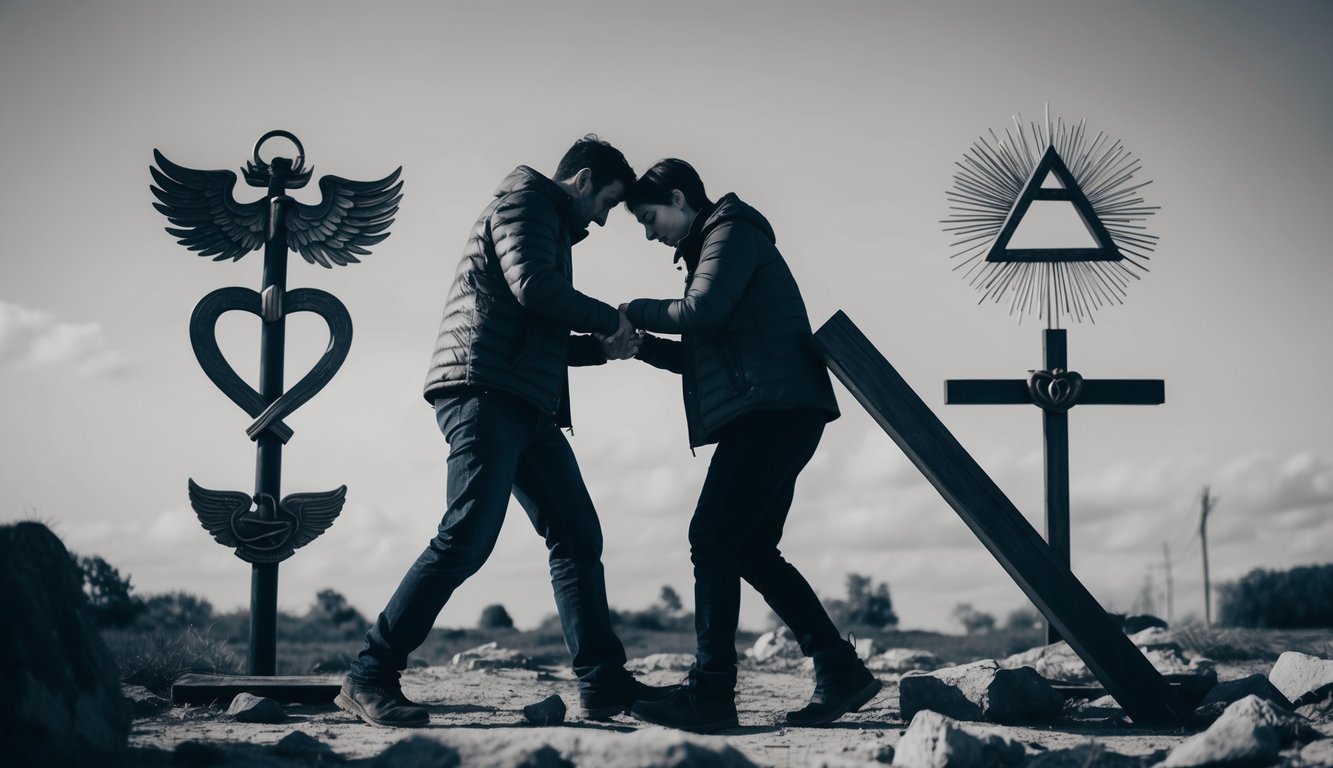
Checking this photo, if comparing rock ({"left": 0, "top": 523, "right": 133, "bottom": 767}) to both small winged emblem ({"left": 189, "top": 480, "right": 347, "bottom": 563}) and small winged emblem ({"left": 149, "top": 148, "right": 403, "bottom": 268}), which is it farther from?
small winged emblem ({"left": 149, "top": 148, "right": 403, "bottom": 268})

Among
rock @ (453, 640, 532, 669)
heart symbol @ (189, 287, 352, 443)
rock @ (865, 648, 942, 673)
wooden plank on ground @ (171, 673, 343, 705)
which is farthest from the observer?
rock @ (865, 648, 942, 673)

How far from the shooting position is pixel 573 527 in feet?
15.9

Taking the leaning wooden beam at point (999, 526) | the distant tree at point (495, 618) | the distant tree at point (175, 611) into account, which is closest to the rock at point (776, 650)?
the leaning wooden beam at point (999, 526)

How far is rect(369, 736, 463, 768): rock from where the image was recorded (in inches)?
130

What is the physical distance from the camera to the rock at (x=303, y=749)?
3.77 meters

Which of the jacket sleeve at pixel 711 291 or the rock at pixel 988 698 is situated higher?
the jacket sleeve at pixel 711 291

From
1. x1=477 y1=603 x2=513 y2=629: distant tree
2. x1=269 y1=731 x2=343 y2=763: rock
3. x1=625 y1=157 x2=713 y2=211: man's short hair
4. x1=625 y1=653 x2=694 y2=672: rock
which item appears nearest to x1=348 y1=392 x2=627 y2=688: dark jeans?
x1=269 y1=731 x2=343 y2=763: rock

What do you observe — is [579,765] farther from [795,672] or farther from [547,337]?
[795,672]

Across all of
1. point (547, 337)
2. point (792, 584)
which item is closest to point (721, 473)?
point (792, 584)

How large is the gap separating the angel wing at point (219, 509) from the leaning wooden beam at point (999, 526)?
11.2ft

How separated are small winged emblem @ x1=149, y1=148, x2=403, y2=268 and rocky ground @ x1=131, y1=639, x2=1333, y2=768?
8.62 feet

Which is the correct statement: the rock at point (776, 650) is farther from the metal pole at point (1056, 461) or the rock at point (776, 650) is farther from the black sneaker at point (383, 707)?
the black sneaker at point (383, 707)

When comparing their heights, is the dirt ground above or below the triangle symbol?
below

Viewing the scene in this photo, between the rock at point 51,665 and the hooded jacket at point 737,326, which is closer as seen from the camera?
the rock at point 51,665
